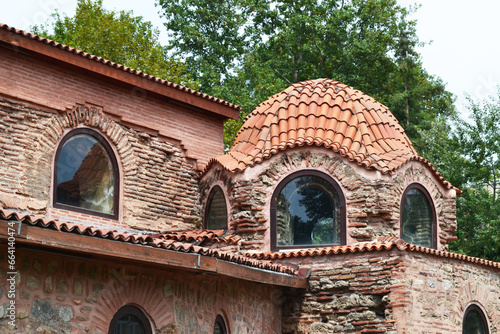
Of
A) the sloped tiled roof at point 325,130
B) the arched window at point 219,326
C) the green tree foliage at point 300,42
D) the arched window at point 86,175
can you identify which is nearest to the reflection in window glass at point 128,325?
the arched window at point 219,326

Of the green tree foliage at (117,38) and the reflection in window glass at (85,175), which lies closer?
the reflection in window glass at (85,175)

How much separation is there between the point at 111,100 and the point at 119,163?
1.15m

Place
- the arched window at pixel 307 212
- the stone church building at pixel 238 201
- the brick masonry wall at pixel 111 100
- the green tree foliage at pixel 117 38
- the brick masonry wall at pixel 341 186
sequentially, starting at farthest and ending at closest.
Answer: the green tree foliage at pixel 117 38, the arched window at pixel 307 212, the brick masonry wall at pixel 341 186, the brick masonry wall at pixel 111 100, the stone church building at pixel 238 201

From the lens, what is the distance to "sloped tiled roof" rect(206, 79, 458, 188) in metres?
12.8

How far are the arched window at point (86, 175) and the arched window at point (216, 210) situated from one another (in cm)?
214

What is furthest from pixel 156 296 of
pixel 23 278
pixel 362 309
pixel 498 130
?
pixel 498 130

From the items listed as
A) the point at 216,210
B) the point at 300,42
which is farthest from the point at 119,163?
the point at 300,42

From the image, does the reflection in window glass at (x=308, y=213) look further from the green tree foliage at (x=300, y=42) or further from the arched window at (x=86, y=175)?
the green tree foliage at (x=300, y=42)

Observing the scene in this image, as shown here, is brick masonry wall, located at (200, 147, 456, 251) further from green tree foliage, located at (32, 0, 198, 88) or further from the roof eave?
green tree foliage, located at (32, 0, 198, 88)

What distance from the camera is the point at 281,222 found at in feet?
41.7

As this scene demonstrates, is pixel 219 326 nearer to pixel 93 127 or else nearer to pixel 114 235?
pixel 114 235

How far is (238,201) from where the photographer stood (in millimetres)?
12852

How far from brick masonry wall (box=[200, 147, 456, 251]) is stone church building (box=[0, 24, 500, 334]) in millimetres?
20

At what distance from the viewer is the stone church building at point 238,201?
970 centimetres
